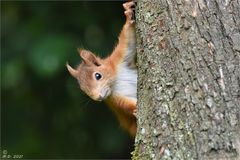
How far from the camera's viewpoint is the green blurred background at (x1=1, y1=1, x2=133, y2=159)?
5.57m

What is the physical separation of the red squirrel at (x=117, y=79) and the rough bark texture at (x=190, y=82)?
948mm

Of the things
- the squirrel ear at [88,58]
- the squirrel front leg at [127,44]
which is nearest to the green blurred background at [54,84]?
the squirrel ear at [88,58]

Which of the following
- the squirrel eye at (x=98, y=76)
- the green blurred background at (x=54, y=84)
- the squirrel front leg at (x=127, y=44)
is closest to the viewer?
the squirrel front leg at (x=127, y=44)

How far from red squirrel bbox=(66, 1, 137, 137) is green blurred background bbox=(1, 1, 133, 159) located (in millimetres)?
594

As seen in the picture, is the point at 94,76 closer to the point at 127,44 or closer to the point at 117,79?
the point at 117,79

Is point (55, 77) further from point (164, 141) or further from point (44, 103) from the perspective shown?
point (164, 141)

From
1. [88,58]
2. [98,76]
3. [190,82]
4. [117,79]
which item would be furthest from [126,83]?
[190,82]

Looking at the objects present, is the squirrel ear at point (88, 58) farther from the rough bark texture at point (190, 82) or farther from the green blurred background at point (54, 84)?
the rough bark texture at point (190, 82)

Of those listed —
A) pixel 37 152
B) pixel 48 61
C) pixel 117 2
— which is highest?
pixel 117 2

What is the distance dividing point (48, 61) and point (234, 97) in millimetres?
2359

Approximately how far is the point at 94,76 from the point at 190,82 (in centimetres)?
149

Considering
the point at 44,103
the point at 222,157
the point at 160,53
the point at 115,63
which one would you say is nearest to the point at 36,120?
the point at 44,103

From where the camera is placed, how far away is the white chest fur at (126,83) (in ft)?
15.0

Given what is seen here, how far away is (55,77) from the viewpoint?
5738 millimetres
